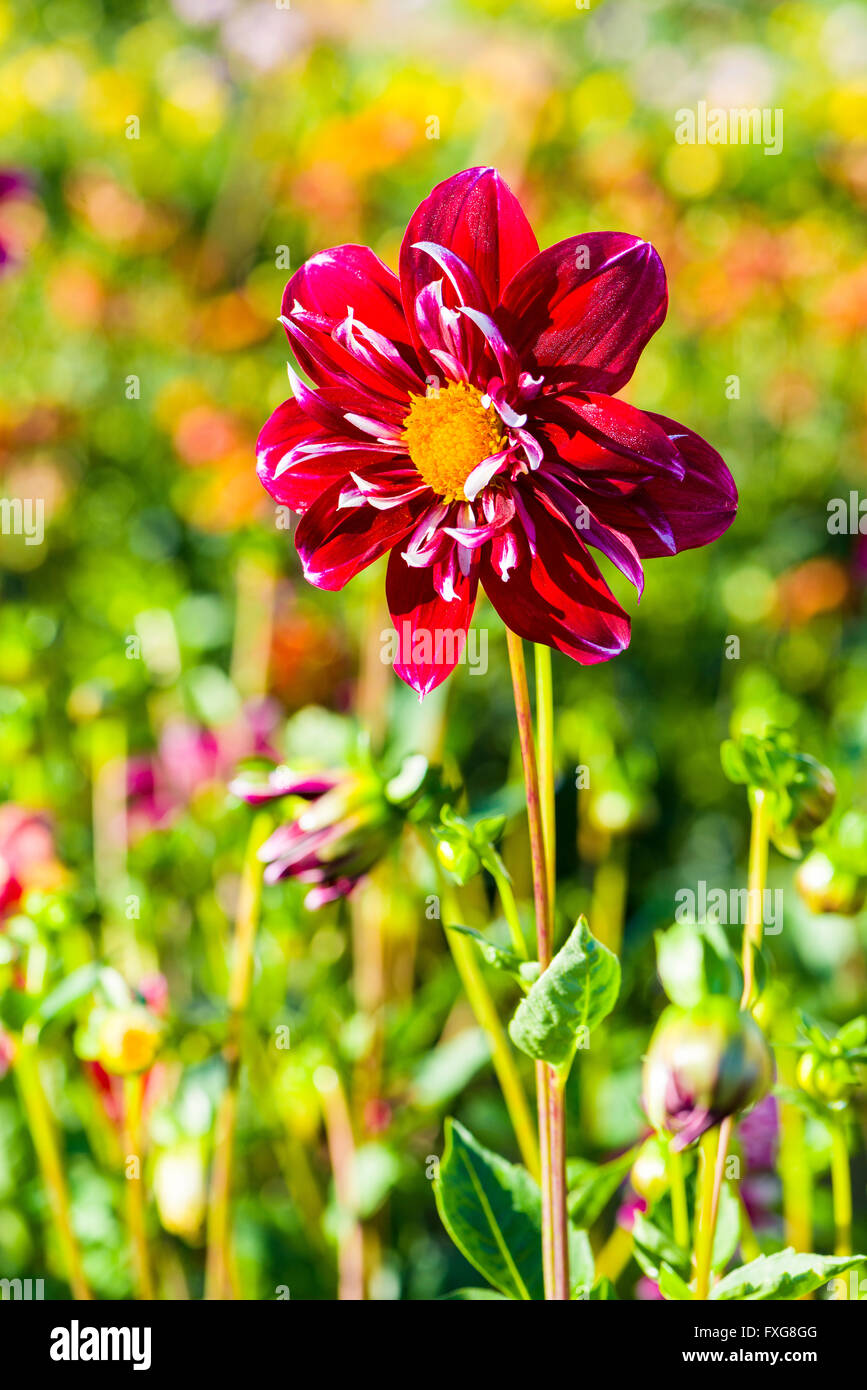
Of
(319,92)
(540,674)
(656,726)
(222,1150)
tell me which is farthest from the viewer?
(319,92)

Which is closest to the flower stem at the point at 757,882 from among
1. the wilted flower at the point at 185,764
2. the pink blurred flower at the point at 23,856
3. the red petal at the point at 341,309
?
the red petal at the point at 341,309

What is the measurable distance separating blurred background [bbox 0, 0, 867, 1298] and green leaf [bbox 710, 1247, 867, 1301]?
184 mm

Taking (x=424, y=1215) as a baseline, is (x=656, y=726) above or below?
above

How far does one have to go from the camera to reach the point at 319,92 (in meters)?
1.63

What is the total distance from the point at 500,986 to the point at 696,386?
0.83 m

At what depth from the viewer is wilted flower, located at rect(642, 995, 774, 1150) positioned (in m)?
0.34

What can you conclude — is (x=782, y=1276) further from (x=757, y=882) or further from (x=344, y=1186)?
(x=344, y=1186)

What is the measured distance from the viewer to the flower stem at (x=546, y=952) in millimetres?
372

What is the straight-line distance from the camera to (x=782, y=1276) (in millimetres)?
396

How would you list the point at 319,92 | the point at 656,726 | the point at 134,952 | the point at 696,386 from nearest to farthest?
the point at 134,952 → the point at 656,726 → the point at 696,386 → the point at 319,92

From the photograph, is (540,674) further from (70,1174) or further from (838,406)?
(838,406)

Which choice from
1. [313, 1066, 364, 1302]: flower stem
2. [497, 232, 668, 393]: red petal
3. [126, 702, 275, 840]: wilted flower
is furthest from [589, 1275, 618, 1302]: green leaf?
[126, 702, 275, 840]: wilted flower

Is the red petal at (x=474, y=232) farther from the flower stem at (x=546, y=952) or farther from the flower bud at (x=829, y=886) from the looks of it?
the flower bud at (x=829, y=886)
